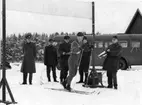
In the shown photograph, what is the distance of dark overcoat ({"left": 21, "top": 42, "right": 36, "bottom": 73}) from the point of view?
9812 mm

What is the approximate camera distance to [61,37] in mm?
20719

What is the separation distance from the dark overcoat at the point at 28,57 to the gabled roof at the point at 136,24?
24904mm

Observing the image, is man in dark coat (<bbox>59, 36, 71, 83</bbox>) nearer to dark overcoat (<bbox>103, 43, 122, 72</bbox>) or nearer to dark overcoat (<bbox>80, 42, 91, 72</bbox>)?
dark overcoat (<bbox>80, 42, 91, 72</bbox>)

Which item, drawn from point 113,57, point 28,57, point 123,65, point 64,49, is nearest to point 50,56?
point 28,57

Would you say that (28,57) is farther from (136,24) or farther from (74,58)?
(136,24)

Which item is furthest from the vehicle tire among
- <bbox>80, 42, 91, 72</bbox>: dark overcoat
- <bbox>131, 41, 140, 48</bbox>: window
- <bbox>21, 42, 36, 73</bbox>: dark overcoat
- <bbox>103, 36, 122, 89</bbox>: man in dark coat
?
<bbox>21, 42, 36, 73</bbox>: dark overcoat

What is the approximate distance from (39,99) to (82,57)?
161 inches

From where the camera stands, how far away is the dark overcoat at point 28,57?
9.81 meters

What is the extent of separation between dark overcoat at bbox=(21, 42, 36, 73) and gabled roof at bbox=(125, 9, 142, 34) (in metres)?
24.9

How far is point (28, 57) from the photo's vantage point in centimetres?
989

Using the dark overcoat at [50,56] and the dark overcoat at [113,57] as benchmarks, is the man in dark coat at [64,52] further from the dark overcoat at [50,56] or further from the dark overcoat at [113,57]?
the dark overcoat at [50,56]

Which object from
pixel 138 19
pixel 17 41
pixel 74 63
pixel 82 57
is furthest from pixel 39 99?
pixel 17 41

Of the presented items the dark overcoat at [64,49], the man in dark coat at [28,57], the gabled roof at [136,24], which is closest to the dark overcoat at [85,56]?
the dark overcoat at [64,49]

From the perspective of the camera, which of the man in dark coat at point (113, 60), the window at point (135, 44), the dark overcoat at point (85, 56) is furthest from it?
the window at point (135, 44)
